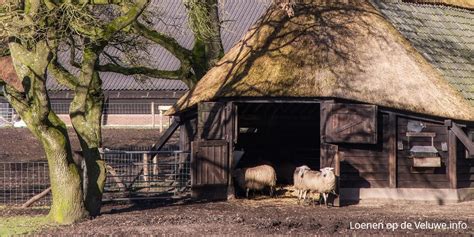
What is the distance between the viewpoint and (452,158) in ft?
75.2

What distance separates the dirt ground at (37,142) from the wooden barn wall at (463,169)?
14130 millimetres

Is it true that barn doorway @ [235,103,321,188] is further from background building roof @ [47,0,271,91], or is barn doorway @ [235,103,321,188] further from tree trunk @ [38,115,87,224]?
background building roof @ [47,0,271,91]

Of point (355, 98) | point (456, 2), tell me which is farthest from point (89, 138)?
point (456, 2)

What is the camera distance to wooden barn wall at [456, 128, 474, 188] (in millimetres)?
23172

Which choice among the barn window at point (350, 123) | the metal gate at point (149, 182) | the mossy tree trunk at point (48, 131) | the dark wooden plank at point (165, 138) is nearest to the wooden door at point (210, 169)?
the metal gate at point (149, 182)

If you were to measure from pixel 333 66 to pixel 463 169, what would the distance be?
4073 millimetres

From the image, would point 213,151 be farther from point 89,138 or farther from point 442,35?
point 442,35

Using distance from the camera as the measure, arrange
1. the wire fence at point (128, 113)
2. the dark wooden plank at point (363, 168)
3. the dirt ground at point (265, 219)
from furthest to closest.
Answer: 1. the wire fence at point (128, 113)
2. the dark wooden plank at point (363, 168)
3. the dirt ground at point (265, 219)

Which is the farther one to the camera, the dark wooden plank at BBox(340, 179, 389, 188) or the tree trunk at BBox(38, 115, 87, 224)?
the dark wooden plank at BBox(340, 179, 389, 188)

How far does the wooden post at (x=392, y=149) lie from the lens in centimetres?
2273

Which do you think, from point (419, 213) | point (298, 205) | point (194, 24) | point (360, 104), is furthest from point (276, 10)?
point (419, 213)

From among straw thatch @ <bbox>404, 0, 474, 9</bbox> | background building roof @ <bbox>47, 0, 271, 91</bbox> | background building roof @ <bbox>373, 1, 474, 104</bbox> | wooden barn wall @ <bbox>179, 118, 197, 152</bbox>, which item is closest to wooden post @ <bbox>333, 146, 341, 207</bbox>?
background building roof @ <bbox>373, 1, 474, 104</bbox>

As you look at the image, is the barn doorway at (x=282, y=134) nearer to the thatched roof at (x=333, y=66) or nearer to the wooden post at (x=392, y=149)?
the thatched roof at (x=333, y=66)

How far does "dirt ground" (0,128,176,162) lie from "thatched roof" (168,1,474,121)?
9.84 m
